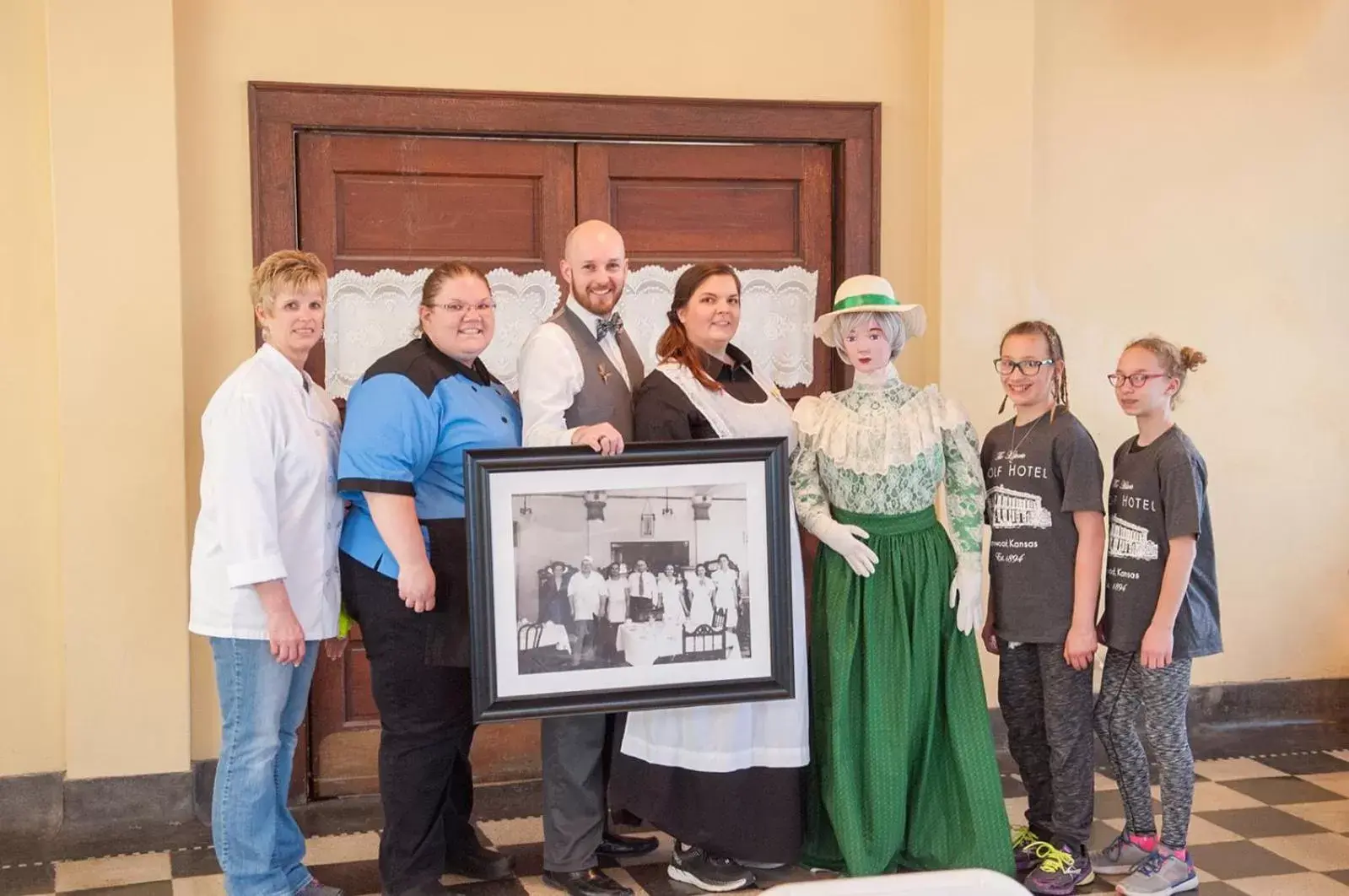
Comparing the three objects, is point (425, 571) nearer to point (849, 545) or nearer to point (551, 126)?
point (849, 545)

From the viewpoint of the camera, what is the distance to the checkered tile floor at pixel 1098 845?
346 centimetres

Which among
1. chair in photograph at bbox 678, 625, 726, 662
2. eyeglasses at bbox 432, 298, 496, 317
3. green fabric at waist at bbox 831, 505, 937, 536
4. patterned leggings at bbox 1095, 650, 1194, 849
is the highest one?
eyeglasses at bbox 432, 298, 496, 317

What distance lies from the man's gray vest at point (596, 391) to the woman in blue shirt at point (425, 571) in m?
0.22

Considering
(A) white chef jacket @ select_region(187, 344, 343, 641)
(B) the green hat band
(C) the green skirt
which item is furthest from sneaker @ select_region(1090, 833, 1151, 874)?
(A) white chef jacket @ select_region(187, 344, 343, 641)

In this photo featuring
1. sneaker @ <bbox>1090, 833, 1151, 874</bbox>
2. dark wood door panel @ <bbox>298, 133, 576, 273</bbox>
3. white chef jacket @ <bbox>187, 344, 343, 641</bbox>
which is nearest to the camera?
white chef jacket @ <bbox>187, 344, 343, 641</bbox>

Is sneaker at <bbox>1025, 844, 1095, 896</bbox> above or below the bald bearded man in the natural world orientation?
below

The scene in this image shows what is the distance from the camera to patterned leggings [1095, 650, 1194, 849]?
3.39m

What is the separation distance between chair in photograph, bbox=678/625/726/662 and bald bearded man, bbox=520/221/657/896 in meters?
0.36

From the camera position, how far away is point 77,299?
3.83 meters

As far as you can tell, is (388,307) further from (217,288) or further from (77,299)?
(77,299)

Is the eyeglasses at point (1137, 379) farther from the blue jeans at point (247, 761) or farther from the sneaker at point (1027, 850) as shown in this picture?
the blue jeans at point (247, 761)

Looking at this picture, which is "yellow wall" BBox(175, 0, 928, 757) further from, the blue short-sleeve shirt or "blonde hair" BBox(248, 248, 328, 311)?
the blue short-sleeve shirt

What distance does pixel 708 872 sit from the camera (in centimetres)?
344

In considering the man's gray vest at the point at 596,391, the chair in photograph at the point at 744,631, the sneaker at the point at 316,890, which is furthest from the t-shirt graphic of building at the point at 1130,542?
the sneaker at the point at 316,890
